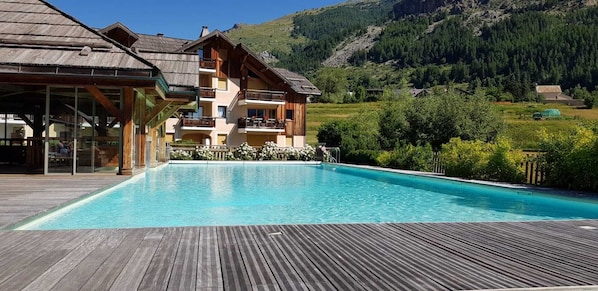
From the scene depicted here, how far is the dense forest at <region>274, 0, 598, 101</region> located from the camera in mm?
123438

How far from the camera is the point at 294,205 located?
35.3 ft

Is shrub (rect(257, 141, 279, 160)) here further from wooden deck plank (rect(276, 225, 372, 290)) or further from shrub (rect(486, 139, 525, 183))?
wooden deck plank (rect(276, 225, 372, 290))

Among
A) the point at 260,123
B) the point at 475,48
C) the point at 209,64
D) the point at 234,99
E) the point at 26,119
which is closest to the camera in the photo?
the point at 26,119

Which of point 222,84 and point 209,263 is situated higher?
point 222,84

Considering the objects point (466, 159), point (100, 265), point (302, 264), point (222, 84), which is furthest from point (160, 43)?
point (302, 264)

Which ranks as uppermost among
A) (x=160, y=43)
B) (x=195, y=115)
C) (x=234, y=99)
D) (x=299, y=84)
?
(x=160, y=43)

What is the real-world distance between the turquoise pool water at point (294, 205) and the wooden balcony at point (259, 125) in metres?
19.3

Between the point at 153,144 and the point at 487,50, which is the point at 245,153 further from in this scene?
the point at 487,50

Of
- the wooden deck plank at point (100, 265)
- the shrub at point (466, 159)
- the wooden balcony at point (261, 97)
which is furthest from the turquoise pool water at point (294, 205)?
the wooden balcony at point (261, 97)

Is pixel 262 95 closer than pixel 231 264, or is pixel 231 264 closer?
pixel 231 264

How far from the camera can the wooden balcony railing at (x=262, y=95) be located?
35.2 metres

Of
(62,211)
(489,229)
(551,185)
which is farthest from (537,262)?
(551,185)

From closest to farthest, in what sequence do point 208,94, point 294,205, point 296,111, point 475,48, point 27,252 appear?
1. point 27,252
2. point 294,205
3. point 208,94
4. point 296,111
5. point 475,48

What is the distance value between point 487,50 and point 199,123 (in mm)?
130321
